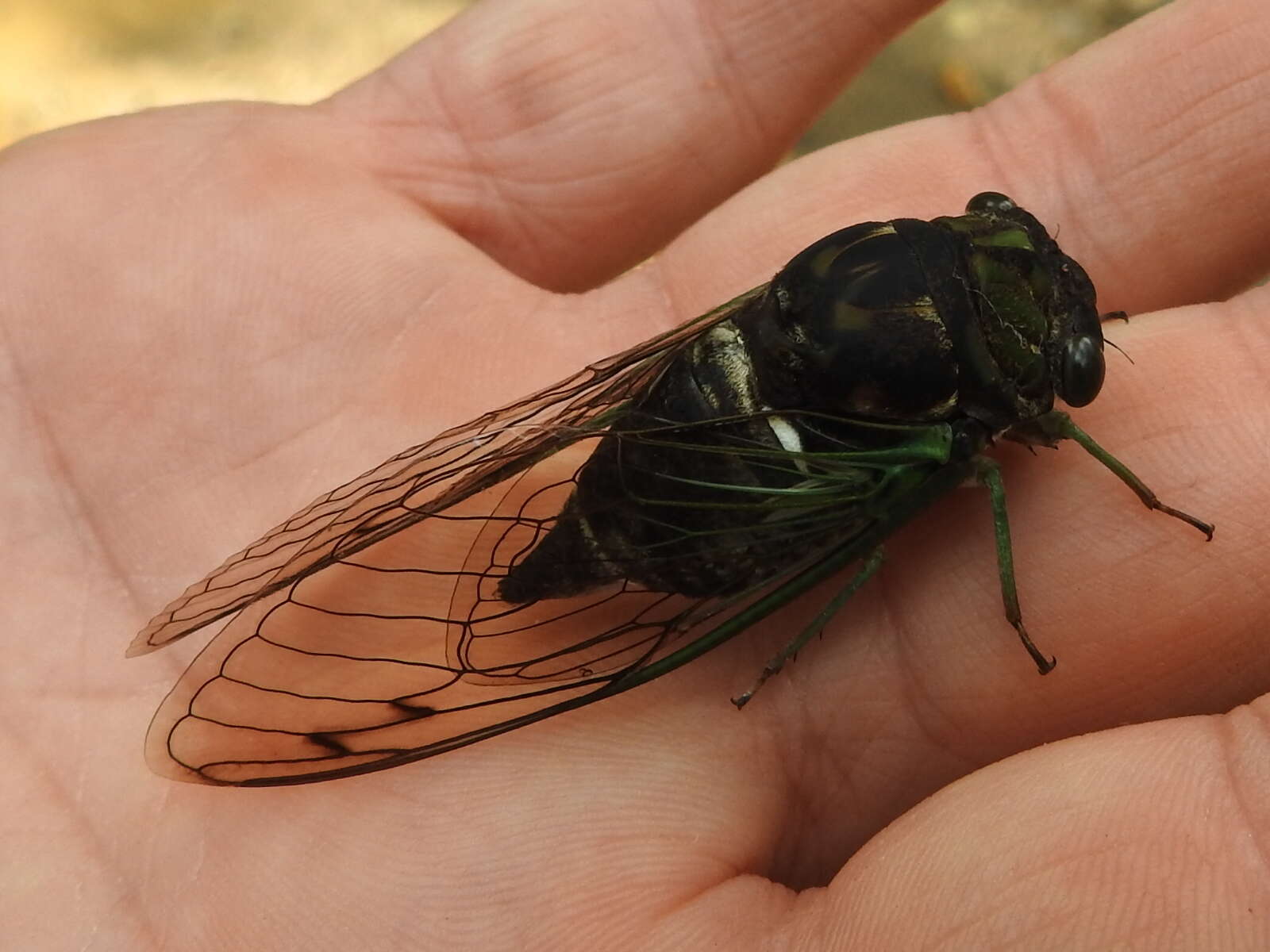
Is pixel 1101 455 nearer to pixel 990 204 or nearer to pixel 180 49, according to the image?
pixel 990 204

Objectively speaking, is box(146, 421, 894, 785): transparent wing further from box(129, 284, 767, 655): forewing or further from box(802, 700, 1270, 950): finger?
box(802, 700, 1270, 950): finger

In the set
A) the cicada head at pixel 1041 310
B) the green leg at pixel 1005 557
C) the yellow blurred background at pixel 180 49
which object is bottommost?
the green leg at pixel 1005 557

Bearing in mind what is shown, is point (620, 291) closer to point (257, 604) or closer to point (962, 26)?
point (257, 604)

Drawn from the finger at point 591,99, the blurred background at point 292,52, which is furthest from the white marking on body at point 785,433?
the blurred background at point 292,52

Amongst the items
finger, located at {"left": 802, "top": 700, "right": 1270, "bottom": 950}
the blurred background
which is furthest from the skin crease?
the blurred background

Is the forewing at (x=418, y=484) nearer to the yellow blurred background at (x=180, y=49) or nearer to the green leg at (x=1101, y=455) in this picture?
the green leg at (x=1101, y=455)

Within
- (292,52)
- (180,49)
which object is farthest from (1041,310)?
(180,49)

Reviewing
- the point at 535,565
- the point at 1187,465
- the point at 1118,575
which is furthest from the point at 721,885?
the point at 1187,465
